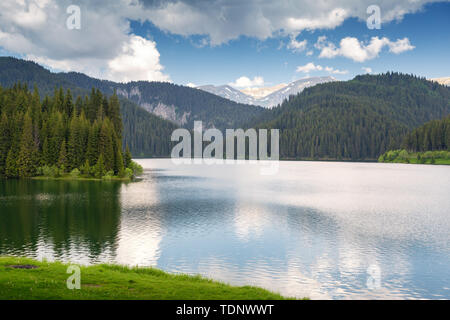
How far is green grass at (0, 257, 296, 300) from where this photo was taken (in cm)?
2000

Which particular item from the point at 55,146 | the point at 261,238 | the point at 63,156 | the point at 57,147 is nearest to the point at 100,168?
the point at 63,156

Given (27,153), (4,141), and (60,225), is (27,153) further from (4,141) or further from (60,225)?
(60,225)

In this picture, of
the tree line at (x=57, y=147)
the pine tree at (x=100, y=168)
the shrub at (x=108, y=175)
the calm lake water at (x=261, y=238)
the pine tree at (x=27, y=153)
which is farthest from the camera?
the pine tree at (x=27, y=153)

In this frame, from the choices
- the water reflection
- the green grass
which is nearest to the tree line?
the water reflection

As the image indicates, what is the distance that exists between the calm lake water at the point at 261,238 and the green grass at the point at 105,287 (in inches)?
286

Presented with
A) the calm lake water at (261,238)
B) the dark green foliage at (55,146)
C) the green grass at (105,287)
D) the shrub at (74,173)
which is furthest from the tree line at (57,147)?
the green grass at (105,287)

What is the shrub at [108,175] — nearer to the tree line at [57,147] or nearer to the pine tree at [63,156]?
the tree line at [57,147]

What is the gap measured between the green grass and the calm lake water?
7.26 meters

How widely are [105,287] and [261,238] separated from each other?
27.3 m

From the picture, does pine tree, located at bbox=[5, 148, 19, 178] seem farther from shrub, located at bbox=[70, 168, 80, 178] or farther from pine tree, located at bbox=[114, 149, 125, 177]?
pine tree, located at bbox=[114, 149, 125, 177]

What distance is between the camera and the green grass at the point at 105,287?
2000 centimetres

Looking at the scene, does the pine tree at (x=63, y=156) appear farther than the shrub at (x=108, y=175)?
Yes
